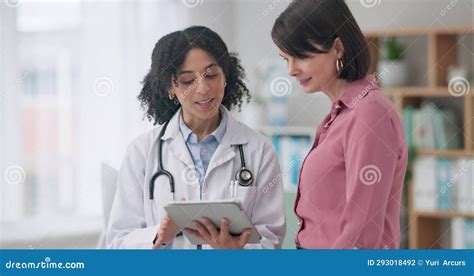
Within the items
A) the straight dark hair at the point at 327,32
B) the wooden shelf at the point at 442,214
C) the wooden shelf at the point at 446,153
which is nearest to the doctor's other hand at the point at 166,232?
the straight dark hair at the point at 327,32

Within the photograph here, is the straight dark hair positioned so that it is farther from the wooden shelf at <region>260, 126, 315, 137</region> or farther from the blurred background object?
the wooden shelf at <region>260, 126, 315, 137</region>

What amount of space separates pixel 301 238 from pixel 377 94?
0.35m

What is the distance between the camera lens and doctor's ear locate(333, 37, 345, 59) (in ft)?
5.21

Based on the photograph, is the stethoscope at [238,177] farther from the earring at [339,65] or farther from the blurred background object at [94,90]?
the earring at [339,65]

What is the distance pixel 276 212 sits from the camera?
1677 mm

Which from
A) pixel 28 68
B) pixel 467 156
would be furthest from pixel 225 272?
pixel 467 156

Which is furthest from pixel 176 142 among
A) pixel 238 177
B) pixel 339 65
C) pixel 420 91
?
pixel 420 91

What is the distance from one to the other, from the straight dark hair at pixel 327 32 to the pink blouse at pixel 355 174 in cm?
4

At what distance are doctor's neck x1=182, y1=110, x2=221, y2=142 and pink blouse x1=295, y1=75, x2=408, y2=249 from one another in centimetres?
23

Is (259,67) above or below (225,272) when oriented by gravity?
above

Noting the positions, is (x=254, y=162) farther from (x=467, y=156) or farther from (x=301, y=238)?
(x=467, y=156)

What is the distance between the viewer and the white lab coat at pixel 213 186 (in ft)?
5.50

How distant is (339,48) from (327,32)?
4cm

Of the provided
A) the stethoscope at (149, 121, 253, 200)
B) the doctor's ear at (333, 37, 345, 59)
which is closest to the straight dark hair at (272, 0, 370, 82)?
the doctor's ear at (333, 37, 345, 59)
